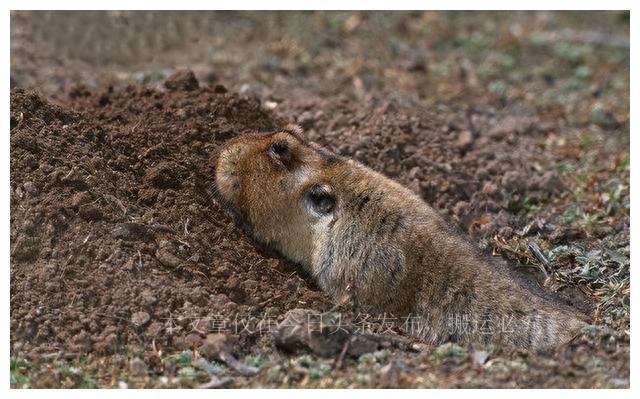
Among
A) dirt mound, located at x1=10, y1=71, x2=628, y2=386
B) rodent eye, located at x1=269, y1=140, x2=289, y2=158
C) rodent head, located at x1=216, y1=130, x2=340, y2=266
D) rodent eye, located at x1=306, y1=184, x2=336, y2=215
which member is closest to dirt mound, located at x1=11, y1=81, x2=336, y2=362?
dirt mound, located at x1=10, y1=71, x2=628, y2=386

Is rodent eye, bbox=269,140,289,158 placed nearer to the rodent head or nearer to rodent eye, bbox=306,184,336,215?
the rodent head

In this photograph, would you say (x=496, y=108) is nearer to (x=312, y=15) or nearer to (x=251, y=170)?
(x=312, y=15)

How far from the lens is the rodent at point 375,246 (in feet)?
18.7

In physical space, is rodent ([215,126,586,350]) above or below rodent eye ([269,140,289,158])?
below

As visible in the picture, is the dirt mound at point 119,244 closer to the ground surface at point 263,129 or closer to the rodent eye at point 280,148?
the ground surface at point 263,129

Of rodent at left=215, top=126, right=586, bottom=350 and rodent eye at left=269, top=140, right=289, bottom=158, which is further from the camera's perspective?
rodent eye at left=269, top=140, right=289, bottom=158

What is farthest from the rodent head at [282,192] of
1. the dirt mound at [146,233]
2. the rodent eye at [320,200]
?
the dirt mound at [146,233]

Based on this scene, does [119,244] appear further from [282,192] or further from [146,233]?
[282,192]

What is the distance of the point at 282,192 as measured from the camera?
610cm

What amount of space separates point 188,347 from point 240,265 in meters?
0.80

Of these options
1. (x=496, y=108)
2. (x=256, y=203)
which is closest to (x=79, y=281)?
(x=256, y=203)

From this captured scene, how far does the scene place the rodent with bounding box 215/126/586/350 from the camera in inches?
224

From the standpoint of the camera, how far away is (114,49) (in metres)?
10.3

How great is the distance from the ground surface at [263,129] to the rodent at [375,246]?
20cm
